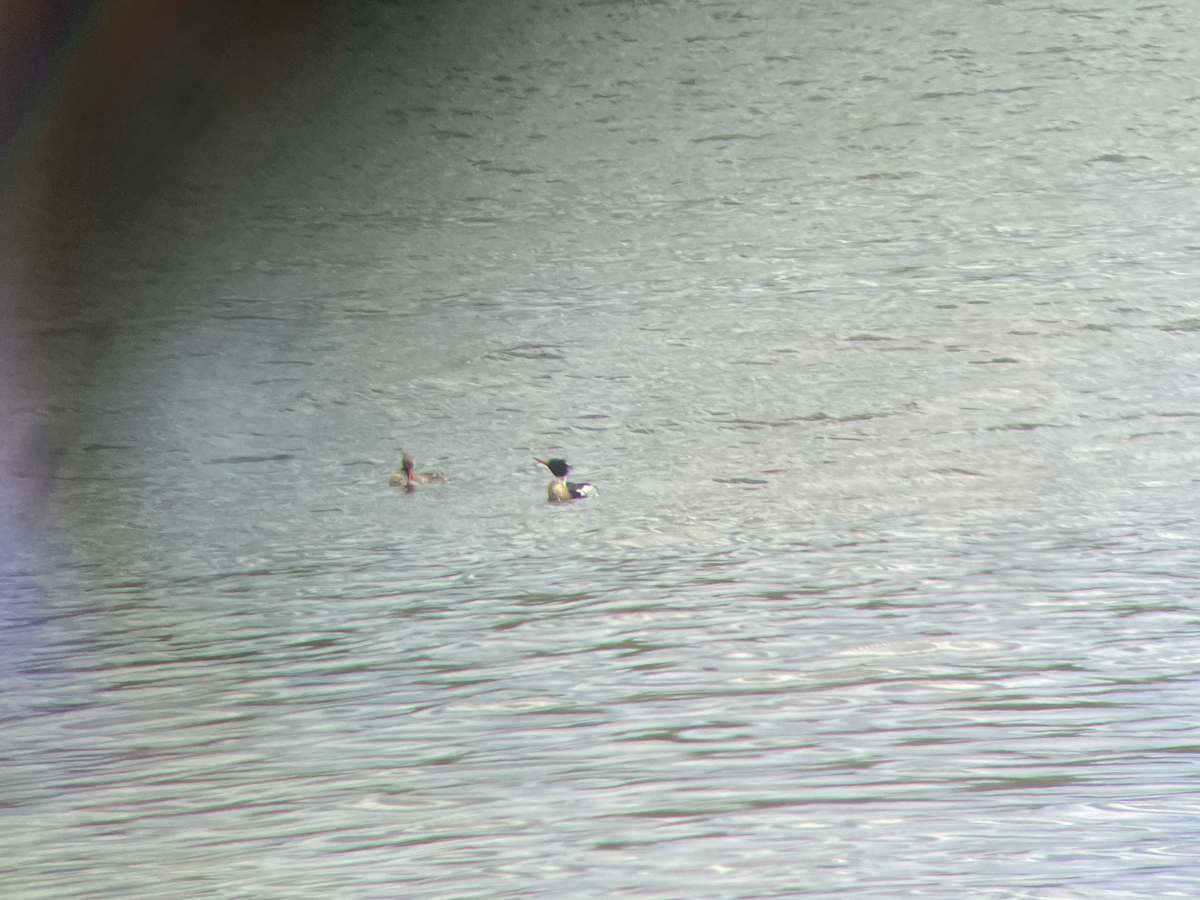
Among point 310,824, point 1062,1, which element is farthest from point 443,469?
point 1062,1

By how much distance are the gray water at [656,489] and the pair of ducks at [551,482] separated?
25mm

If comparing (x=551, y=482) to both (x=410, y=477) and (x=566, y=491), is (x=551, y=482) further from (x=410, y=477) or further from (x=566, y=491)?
(x=410, y=477)

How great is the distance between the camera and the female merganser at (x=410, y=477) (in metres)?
2.06

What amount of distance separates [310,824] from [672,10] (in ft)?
12.3

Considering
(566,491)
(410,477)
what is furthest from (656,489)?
(410,477)

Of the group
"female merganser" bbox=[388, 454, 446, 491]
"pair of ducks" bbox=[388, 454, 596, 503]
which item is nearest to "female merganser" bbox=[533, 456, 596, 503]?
"pair of ducks" bbox=[388, 454, 596, 503]

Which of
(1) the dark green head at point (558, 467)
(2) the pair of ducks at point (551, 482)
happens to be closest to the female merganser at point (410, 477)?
(2) the pair of ducks at point (551, 482)

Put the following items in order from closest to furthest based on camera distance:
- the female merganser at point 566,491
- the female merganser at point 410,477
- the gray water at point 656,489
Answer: the gray water at point 656,489 → the female merganser at point 566,491 → the female merganser at point 410,477

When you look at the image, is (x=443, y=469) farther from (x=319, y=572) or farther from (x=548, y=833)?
(x=548, y=833)

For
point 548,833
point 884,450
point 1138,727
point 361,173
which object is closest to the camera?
point 548,833

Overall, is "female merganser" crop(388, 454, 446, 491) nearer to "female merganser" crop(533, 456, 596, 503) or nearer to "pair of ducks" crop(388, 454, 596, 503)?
"pair of ducks" crop(388, 454, 596, 503)

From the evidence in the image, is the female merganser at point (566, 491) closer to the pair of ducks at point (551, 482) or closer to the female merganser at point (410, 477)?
the pair of ducks at point (551, 482)

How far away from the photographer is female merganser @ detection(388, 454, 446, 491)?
81.2 inches

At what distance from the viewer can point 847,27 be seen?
4.36m
